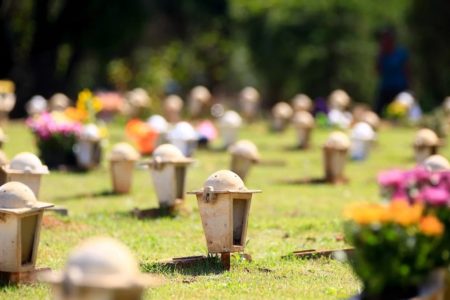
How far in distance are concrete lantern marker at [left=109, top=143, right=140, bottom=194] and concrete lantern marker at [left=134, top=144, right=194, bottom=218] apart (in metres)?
2.59

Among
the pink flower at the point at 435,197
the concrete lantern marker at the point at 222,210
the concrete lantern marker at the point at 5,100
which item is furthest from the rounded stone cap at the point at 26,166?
the concrete lantern marker at the point at 5,100

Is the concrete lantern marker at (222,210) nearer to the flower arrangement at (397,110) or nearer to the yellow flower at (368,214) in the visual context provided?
the yellow flower at (368,214)

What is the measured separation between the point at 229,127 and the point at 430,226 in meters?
16.8

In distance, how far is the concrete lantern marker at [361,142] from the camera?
22469 millimetres

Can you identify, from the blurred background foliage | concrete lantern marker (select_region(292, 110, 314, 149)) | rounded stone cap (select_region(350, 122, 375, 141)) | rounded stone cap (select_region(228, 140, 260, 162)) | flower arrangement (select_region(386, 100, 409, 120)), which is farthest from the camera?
the blurred background foliage

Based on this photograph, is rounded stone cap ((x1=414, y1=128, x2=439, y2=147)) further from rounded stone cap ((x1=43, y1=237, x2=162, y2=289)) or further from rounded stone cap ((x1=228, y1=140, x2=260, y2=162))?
rounded stone cap ((x1=43, y1=237, x2=162, y2=289))

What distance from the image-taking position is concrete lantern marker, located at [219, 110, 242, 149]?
2391 centimetres

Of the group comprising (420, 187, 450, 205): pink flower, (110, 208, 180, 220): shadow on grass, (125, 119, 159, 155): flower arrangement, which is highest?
(125, 119, 159, 155): flower arrangement

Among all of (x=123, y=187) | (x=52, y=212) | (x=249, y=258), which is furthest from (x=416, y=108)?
(x=249, y=258)

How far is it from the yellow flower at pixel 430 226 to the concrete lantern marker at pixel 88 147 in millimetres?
13197

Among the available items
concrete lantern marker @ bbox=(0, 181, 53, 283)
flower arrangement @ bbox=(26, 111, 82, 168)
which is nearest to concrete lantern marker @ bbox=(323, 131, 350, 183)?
flower arrangement @ bbox=(26, 111, 82, 168)

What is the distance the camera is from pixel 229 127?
24.1 metres

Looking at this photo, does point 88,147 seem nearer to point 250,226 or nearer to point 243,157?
point 243,157

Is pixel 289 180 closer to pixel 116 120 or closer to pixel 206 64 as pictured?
pixel 116 120
